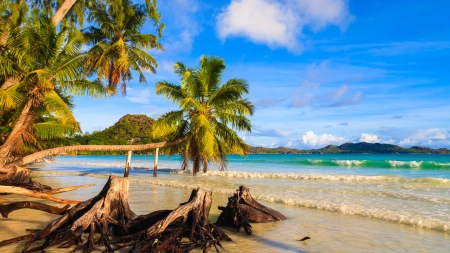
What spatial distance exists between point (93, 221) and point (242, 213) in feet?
10.7

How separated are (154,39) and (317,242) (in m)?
16.5

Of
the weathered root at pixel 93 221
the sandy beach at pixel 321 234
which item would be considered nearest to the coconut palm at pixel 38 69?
the sandy beach at pixel 321 234

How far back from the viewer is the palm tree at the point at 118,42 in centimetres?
1733

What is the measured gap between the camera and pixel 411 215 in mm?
9234

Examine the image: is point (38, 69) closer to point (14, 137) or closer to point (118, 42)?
point (14, 137)

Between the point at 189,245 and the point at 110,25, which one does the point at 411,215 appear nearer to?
the point at 189,245

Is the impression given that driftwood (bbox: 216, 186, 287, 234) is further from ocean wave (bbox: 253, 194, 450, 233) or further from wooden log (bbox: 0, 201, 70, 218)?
wooden log (bbox: 0, 201, 70, 218)

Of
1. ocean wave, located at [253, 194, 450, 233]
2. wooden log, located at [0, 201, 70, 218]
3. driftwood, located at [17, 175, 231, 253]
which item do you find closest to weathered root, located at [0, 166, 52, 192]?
wooden log, located at [0, 201, 70, 218]

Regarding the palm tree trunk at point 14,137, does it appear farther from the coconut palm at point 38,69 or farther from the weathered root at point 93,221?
the weathered root at point 93,221

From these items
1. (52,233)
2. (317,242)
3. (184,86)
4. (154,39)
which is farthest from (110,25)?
(317,242)

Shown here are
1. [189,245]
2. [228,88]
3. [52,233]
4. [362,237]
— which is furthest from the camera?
[228,88]

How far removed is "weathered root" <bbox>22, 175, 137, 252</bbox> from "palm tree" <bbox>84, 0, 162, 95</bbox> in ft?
38.7

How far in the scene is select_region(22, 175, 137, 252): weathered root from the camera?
5.28 metres

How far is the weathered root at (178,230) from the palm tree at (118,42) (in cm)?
1226
